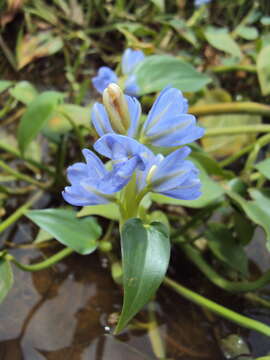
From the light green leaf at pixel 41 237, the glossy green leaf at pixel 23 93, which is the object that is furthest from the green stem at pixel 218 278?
the glossy green leaf at pixel 23 93

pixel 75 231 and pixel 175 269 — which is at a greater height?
pixel 75 231

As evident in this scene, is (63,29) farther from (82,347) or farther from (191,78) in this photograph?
(82,347)

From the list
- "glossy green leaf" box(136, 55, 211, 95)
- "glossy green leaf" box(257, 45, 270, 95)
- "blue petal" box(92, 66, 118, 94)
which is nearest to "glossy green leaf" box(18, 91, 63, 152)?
"blue petal" box(92, 66, 118, 94)

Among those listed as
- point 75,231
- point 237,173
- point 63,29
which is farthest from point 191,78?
point 63,29

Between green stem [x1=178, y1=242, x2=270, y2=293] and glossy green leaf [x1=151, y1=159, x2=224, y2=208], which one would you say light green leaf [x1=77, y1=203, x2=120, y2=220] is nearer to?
glossy green leaf [x1=151, y1=159, x2=224, y2=208]

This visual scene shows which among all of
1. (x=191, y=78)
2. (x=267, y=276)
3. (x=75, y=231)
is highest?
(x=191, y=78)

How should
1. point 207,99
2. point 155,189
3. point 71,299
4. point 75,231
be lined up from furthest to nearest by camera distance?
point 207,99 < point 71,299 < point 75,231 < point 155,189
